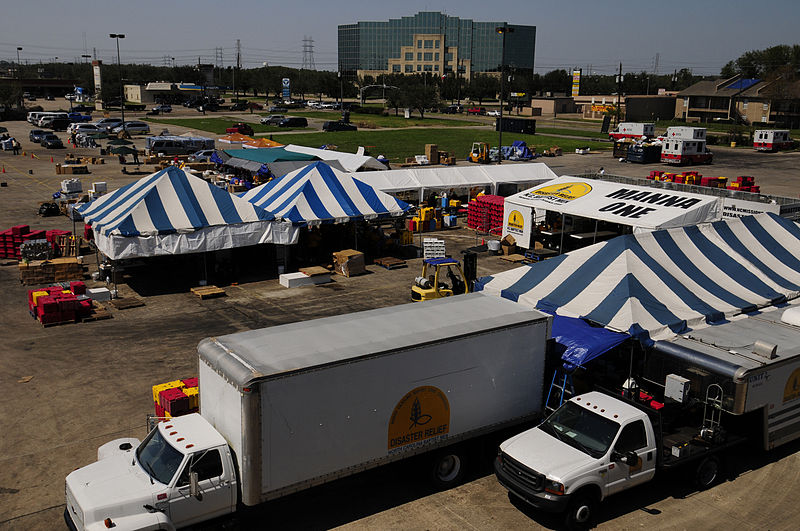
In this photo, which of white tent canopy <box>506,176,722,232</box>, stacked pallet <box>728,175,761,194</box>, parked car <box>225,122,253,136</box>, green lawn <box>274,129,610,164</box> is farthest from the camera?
parked car <box>225,122,253,136</box>

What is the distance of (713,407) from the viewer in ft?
Answer: 37.1

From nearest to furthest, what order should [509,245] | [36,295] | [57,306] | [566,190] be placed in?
[57,306]
[36,295]
[566,190]
[509,245]

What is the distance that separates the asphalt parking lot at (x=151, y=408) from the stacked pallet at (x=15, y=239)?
1.38m

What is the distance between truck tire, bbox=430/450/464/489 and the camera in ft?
35.1

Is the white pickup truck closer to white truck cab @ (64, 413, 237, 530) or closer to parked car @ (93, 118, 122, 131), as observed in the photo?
white truck cab @ (64, 413, 237, 530)

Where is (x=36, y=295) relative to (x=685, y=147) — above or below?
below

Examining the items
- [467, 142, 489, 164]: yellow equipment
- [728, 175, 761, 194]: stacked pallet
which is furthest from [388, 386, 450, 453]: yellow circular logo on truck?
[467, 142, 489, 164]: yellow equipment

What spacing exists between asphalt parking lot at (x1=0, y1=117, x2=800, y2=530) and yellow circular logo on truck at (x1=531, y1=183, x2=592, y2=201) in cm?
722

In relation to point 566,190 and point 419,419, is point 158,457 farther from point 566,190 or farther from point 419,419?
point 566,190

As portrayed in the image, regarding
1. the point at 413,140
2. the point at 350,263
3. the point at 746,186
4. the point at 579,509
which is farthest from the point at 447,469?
the point at 413,140

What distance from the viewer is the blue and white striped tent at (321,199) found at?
77.9 ft

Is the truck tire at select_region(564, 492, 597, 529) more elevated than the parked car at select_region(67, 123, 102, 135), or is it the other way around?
the parked car at select_region(67, 123, 102, 135)

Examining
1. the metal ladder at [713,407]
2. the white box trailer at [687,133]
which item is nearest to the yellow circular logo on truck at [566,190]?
the metal ladder at [713,407]

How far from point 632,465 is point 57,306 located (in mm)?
15462
